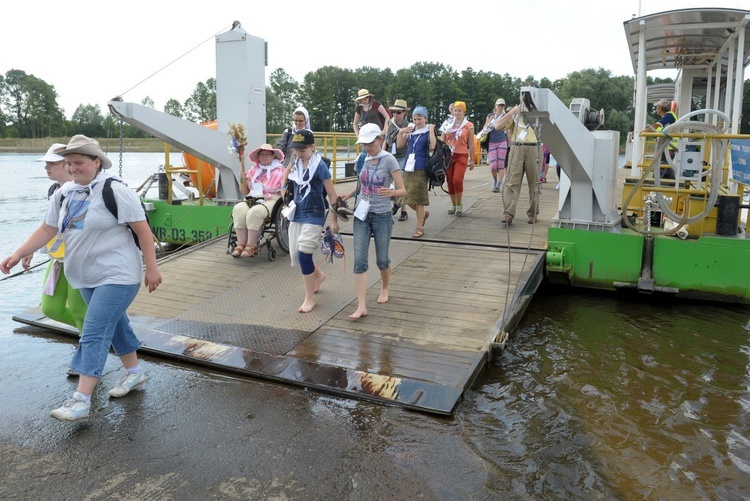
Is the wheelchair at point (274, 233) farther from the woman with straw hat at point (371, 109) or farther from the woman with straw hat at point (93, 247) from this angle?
the woman with straw hat at point (93, 247)

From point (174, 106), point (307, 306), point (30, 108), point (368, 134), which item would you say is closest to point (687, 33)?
point (368, 134)

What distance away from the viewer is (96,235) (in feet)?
12.4

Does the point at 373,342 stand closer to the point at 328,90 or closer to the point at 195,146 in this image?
the point at 195,146

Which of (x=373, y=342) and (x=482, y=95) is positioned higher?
(x=482, y=95)

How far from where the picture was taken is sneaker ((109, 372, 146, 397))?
4.25m

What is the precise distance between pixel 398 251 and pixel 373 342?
8.80ft

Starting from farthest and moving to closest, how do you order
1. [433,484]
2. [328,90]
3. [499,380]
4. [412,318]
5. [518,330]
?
1. [328,90]
2. [518,330]
3. [412,318]
4. [499,380]
5. [433,484]

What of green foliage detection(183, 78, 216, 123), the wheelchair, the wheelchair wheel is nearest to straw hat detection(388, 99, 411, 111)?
the wheelchair

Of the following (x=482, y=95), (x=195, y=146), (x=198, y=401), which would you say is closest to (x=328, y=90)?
(x=482, y=95)

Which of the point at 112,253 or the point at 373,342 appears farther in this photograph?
the point at 373,342

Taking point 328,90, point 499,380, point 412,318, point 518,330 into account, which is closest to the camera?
point 499,380

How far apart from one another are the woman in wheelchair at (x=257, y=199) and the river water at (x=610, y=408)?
2609 millimetres

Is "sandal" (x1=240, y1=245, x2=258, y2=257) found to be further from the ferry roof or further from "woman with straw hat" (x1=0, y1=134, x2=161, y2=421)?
the ferry roof

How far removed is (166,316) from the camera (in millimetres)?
5719
